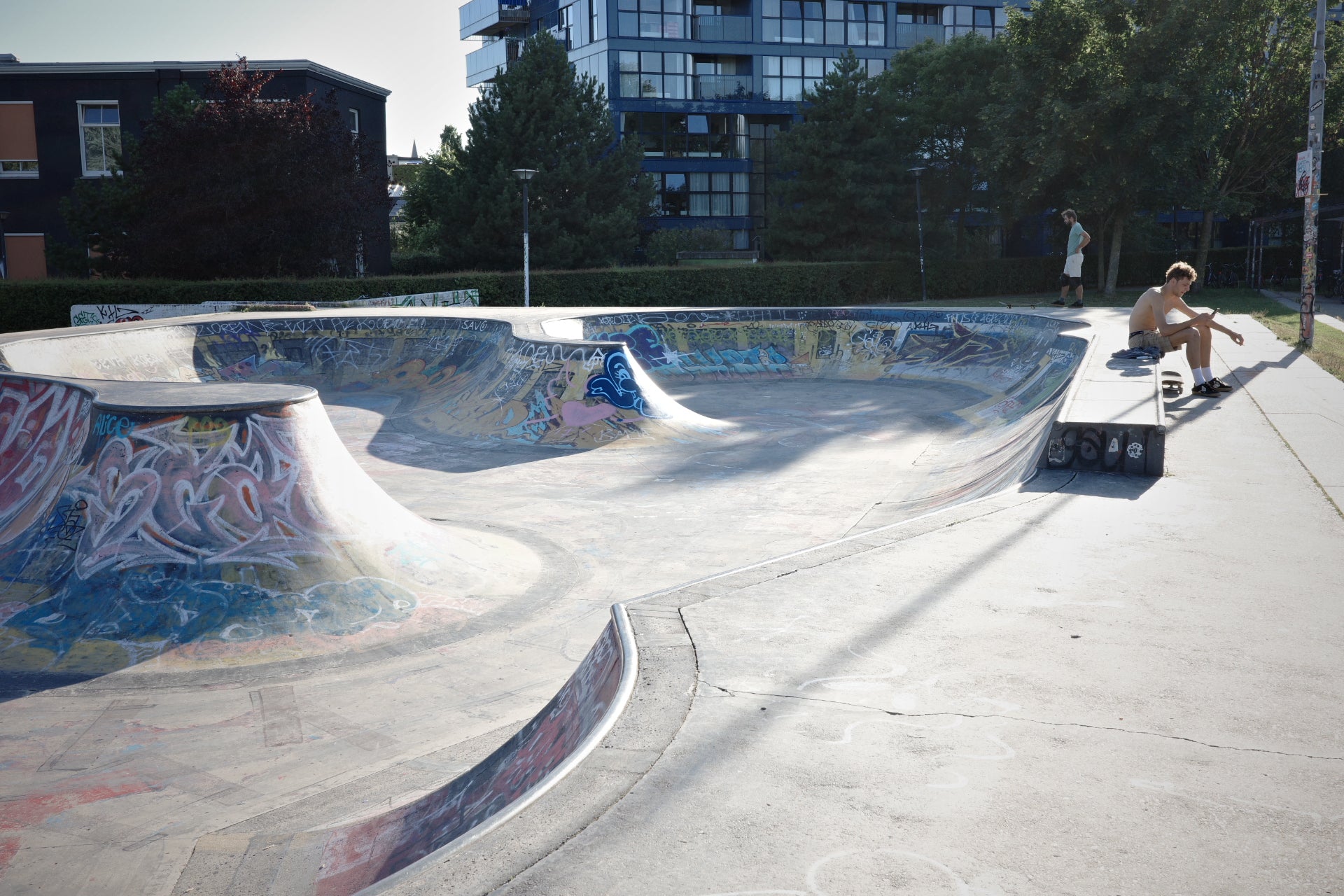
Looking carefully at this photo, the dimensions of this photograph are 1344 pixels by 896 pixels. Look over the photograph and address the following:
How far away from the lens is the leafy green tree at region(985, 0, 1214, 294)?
25766 millimetres

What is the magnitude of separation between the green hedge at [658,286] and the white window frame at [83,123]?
422 inches

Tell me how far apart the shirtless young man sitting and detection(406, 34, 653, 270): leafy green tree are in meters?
24.4

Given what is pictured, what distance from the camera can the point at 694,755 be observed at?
291cm

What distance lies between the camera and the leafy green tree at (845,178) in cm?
3422

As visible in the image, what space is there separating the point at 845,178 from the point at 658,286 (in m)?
9.11

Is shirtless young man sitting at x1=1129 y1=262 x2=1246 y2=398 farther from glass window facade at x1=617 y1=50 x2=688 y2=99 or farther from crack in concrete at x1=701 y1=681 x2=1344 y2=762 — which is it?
glass window facade at x1=617 y1=50 x2=688 y2=99

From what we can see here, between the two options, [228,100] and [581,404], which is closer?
[581,404]

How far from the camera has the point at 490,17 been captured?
52.6 meters

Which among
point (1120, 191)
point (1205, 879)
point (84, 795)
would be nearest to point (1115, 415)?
point (1205, 879)

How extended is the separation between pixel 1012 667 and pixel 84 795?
3925 mm

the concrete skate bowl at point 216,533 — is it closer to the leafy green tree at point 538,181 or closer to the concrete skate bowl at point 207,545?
the concrete skate bowl at point 207,545

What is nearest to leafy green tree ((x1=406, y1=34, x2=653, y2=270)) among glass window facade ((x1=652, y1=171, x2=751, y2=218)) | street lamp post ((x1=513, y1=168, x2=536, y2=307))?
street lamp post ((x1=513, y1=168, x2=536, y2=307))

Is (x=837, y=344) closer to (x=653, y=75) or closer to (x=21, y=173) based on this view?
(x=21, y=173)

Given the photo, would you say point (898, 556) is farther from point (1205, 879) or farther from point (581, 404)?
point (581, 404)
